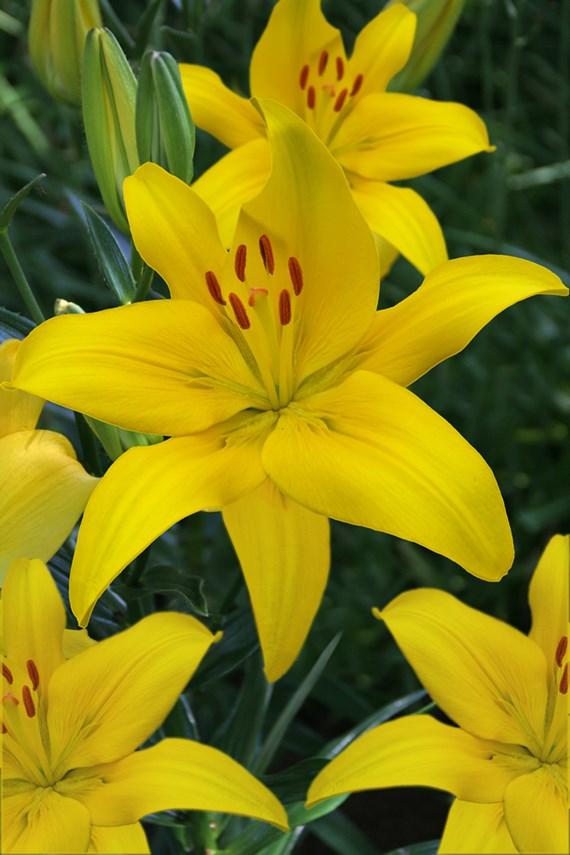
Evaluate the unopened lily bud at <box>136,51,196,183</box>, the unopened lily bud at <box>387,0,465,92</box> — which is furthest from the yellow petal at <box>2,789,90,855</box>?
the unopened lily bud at <box>387,0,465,92</box>

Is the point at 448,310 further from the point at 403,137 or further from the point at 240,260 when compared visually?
the point at 403,137

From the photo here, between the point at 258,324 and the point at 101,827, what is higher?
the point at 258,324

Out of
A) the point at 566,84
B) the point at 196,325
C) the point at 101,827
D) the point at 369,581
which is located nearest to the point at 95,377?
the point at 196,325

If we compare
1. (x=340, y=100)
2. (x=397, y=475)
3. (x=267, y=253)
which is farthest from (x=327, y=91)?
(x=397, y=475)

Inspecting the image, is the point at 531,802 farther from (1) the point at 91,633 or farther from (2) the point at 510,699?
(1) the point at 91,633

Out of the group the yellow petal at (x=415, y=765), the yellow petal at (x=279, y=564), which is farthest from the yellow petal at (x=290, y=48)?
the yellow petal at (x=415, y=765)

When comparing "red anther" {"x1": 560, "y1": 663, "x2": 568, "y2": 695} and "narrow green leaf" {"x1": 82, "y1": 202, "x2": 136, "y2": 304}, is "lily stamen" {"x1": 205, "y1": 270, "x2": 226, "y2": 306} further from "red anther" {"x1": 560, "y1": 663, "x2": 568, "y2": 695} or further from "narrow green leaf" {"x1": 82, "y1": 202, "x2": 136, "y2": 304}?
"red anther" {"x1": 560, "y1": 663, "x2": 568, "y2": 695}
